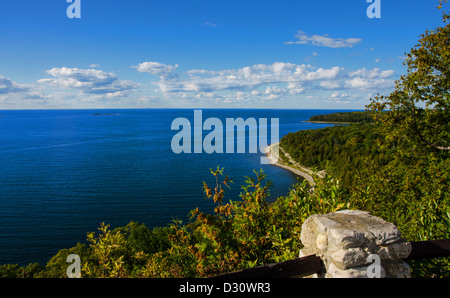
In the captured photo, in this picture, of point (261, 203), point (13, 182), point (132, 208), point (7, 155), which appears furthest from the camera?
point (7, 155)

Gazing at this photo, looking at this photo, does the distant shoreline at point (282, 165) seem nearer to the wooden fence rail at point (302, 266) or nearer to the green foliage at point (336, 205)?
the green foliage at point (336, 205)

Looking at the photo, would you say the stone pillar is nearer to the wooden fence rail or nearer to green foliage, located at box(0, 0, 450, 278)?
the wooden fence rail


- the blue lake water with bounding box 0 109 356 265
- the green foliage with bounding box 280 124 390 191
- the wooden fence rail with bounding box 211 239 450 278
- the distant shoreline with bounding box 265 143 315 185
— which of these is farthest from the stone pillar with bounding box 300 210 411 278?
the distant shoreline with bounding box 265 143 315 185

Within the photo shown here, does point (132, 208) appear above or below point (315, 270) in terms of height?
below

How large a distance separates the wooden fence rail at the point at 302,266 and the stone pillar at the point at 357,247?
124 mm

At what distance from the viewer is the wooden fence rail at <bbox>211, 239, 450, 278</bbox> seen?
2.39 m

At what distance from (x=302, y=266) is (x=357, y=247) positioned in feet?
1.79

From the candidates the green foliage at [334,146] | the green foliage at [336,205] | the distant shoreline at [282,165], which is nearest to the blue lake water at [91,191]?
the distant shoreline at [282,165]

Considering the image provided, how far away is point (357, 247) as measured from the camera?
8.64 feet

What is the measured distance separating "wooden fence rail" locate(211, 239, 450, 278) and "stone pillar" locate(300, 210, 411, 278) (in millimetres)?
124

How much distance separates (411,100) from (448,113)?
1233 millimetres

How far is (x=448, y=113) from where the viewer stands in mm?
9789

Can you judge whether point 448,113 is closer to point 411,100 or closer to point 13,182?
point 411,100

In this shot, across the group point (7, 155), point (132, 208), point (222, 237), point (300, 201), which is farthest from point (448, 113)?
point (7, 155)
